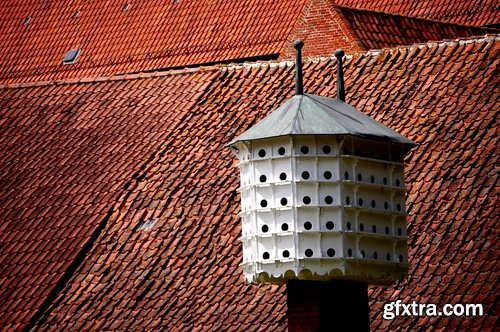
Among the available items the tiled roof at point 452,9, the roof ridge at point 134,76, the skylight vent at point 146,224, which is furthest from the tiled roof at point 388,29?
the tiled roof at point 452,9

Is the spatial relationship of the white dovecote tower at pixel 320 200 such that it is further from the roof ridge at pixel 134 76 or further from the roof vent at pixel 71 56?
the roof vent at pixel 71 56

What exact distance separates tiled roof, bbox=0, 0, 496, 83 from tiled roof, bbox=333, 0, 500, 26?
2024 mm

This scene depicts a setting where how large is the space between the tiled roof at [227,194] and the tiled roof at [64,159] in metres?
0.04

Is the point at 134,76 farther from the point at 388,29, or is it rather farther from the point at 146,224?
the point at 146,224

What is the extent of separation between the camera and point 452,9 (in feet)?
138

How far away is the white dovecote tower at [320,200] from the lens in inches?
814

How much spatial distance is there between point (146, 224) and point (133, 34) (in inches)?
720

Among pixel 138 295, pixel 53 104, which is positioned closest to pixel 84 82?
pixel 53 104

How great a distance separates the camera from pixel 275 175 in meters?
21.1

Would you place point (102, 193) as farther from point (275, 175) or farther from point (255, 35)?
point (255, 35)

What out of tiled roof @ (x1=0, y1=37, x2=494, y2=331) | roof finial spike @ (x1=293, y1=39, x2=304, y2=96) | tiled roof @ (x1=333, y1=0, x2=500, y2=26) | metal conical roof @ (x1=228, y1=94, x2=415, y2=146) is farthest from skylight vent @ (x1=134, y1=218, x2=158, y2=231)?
tiled roof @ (x1=333, y1=0, x2=500, y2=26)

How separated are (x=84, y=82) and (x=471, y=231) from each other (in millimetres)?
10070

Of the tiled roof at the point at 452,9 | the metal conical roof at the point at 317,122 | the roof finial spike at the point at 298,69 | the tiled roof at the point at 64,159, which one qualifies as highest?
the tiled roof at the point at 452,9

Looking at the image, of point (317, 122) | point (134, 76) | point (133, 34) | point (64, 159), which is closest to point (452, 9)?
point (133, 34)
